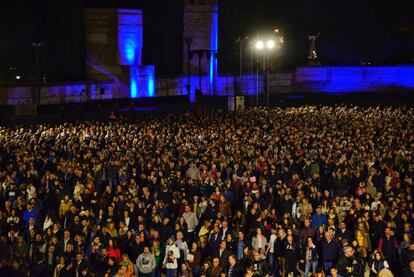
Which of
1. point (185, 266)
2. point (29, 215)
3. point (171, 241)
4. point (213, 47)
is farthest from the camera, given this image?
point (213, 47)

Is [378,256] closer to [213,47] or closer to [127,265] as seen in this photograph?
[127,265]

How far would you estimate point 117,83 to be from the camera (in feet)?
143

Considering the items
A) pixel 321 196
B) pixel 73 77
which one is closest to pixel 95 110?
pixel 73 77

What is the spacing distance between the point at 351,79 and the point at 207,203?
42.4 metres

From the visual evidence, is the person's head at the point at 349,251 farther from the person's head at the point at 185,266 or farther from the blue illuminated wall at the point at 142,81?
the blue illuminated wall at the point at 142,81

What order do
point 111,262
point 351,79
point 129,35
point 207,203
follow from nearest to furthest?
point 111,262 < point 207,203 < point 129,35 < point 351,79

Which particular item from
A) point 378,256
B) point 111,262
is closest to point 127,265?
point 111,262

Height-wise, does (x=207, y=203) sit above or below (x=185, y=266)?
above

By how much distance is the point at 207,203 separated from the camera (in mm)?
14172

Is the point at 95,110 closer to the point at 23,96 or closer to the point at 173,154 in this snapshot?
the point at 23,96

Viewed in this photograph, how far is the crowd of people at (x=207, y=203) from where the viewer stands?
11438 mm

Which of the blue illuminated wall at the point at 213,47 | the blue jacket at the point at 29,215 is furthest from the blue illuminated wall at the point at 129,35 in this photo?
the blue jacket at the point at 29,215

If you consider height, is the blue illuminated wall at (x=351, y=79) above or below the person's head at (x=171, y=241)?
above

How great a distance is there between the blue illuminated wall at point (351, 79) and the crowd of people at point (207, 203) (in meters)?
30.9
